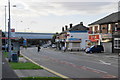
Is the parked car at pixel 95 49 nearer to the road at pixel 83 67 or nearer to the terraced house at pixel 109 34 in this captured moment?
the terraced house at pixel 109 34

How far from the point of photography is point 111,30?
46969mm

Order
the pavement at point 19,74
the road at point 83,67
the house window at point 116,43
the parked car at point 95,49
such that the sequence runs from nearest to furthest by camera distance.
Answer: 1. the pavement at point 19,74
2. the road at point 83,67
3. the house window at point 116,43
4. the parked car at point 95,49

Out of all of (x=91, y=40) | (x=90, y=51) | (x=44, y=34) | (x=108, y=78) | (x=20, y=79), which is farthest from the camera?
(x=44, y=34)

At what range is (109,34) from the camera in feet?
154

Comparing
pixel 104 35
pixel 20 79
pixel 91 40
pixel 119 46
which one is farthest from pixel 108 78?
pixel 91 40

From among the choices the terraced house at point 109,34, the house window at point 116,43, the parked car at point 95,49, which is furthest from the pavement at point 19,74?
the parked car at point 95,49

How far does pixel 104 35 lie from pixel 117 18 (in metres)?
4.77

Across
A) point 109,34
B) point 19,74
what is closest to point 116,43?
point 109,34

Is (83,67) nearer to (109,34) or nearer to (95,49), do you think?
(109,34)

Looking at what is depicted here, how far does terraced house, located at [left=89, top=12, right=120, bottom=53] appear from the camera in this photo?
149ft

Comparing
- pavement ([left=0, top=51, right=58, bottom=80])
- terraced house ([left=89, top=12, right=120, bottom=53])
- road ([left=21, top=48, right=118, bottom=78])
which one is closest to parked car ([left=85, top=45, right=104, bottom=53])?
terraced house ([left=89, top=12, right=120, bottom=53])

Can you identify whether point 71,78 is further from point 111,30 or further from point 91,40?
point 91,40

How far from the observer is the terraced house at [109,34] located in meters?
45.3

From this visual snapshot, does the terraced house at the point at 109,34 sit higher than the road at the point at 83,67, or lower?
higher
